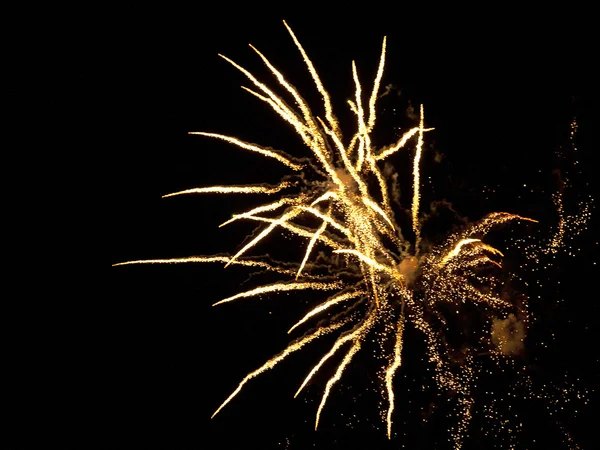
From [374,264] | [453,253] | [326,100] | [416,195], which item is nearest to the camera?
[374,264]

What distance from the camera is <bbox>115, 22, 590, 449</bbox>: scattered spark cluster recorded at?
5.03m

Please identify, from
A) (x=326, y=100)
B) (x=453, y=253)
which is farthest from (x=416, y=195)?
(x=326, y=100)

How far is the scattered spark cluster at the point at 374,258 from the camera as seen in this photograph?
503cm

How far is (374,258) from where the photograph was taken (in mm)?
5000

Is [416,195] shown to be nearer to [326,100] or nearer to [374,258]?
[374,258]

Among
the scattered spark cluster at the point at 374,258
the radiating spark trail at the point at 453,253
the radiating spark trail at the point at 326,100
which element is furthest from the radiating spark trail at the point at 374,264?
the radiating spark trail at the point at 326,100

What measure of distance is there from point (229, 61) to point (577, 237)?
574 centimetres

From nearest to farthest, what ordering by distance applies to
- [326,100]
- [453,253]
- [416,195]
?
[416,195] → [453,253] → [326,100]

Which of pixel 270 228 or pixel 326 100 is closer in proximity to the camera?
pixel 270 228

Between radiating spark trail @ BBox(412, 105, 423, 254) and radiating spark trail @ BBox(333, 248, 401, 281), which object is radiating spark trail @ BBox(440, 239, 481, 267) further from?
radiating spark trail @ BBox(333, 248, 401, 281)

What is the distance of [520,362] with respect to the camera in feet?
19.3

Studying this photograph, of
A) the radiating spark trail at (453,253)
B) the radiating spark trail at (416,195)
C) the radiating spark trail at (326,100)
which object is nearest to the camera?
the radiating spark trail at (416,195)

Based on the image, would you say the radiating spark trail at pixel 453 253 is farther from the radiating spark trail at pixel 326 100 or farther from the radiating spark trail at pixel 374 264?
the radiating spark trail at pixel 326 100

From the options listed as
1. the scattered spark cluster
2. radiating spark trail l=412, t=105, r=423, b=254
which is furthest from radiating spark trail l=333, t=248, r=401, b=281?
radiating spark trail l=412, t=105, r=423, b=254
